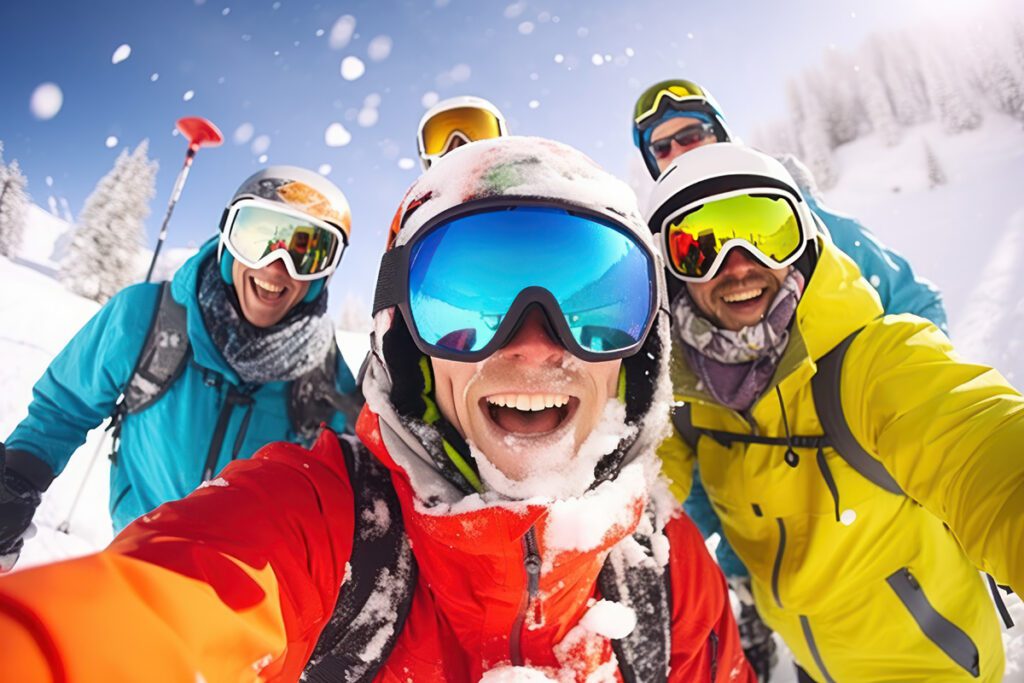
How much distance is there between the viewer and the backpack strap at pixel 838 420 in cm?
176

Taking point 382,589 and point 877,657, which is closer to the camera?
point 382,589

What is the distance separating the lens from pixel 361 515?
1280 mm

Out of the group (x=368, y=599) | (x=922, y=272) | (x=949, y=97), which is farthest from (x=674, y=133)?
(x=949, y=97)

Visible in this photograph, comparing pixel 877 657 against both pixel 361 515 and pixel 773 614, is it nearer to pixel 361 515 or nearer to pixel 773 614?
pixel 773 614

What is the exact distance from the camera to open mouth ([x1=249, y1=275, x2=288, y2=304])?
2914 mm

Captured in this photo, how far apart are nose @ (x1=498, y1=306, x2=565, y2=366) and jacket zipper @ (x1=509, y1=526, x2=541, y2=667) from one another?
0.49 m

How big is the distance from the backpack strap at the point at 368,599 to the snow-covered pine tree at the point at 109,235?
24.3m

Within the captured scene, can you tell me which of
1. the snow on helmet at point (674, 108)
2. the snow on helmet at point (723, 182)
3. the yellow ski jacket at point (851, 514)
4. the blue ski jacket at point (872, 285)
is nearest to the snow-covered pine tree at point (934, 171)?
the snow on helmet at point (674, 108)

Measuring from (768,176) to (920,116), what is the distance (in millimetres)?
46859

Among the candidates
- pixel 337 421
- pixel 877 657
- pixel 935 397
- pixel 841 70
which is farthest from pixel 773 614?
pixel 841 70

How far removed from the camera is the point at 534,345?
145 cm

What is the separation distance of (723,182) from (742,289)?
0.52 metres

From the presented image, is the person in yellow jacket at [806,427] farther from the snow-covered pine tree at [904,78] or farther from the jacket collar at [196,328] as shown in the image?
the snow-covered pine tree at [904,78]

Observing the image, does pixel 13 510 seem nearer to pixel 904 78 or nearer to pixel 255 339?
pixel 255 339
